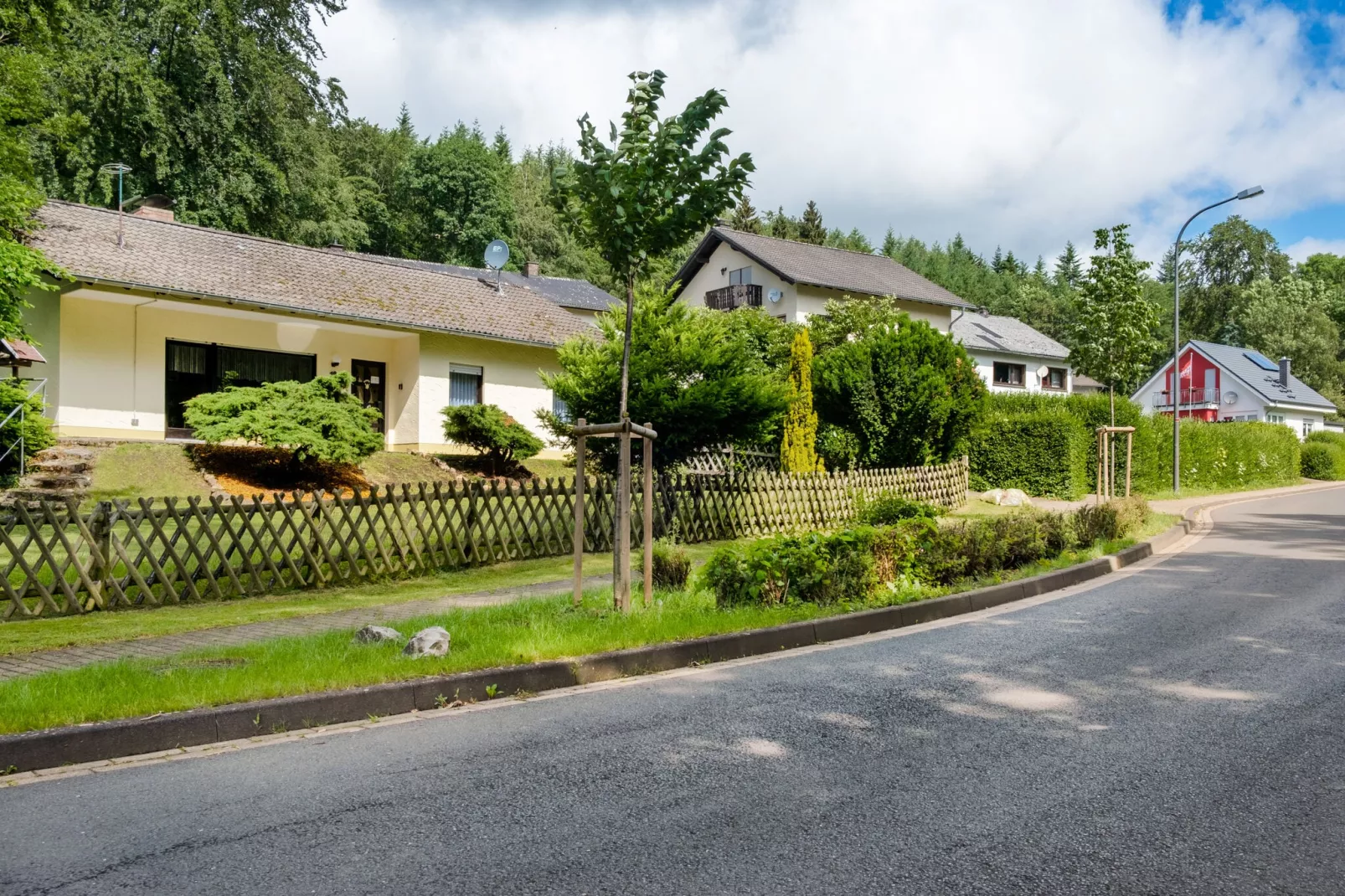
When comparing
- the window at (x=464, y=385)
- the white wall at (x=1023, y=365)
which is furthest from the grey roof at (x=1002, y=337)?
the window at (x=464, y=385)

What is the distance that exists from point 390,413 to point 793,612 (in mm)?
20603

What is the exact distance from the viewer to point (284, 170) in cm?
3781

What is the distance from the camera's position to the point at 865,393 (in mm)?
23359

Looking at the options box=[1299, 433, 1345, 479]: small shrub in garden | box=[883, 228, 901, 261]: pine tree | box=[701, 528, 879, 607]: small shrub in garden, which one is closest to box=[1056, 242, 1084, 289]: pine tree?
box=[883, 228, 901, 261]: pine tree

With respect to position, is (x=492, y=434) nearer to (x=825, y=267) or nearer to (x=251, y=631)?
(x=251, y=631)

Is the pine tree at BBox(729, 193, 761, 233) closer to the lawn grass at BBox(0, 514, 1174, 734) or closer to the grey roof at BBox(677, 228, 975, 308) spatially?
the grey roof at BBox(677, 228, 975, 308)

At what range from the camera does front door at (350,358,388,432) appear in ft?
87.4

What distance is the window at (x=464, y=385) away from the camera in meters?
27.3

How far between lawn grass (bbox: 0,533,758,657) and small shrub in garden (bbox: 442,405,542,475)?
10.3 metres

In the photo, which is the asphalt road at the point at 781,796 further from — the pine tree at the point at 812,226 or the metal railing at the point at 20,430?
the pine tree at the point at 812,226

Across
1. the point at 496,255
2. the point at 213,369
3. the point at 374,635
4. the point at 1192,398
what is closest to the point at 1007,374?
the point at 1192,398

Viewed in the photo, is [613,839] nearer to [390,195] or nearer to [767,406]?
[767,406]

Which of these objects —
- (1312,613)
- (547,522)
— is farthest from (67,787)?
(1312,613)

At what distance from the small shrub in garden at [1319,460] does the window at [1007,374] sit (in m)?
14.7
